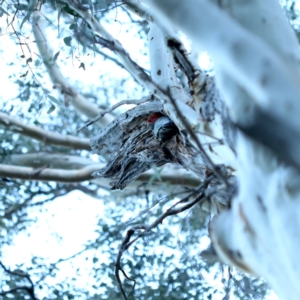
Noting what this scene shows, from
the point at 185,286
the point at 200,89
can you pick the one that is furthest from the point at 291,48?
the point at 185,286

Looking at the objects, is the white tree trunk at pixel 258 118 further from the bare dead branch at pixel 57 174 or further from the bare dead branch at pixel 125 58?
the bare dead branch at pixel 57 174

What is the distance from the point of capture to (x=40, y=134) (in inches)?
163

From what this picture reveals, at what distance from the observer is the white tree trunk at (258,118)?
878 mm

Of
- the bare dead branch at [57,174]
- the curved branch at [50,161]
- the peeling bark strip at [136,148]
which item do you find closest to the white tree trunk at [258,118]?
the peeling bark strip at [136,148]

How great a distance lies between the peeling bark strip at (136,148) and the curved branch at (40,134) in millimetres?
1981

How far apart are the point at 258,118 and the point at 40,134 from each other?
3.43m

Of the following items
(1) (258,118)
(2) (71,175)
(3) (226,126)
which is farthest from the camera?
(2) (71,175)

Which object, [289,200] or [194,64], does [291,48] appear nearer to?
[289,200]

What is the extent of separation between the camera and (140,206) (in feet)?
15.6

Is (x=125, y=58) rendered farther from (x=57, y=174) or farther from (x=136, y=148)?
(x=57, y=174)

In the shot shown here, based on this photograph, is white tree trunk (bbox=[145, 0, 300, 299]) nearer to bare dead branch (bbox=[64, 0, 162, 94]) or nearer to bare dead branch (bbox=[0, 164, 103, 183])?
bare dead branch (bbox=[64, 0, 162, 94])

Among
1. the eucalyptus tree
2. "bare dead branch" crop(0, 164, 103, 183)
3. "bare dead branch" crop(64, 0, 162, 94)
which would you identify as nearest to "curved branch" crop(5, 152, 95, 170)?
"bare dead branch" crop(0, 164, 103, 183)

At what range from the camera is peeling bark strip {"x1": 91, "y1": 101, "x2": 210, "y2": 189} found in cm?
198

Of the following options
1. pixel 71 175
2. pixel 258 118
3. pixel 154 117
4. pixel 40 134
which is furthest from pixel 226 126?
pixel 40 134
